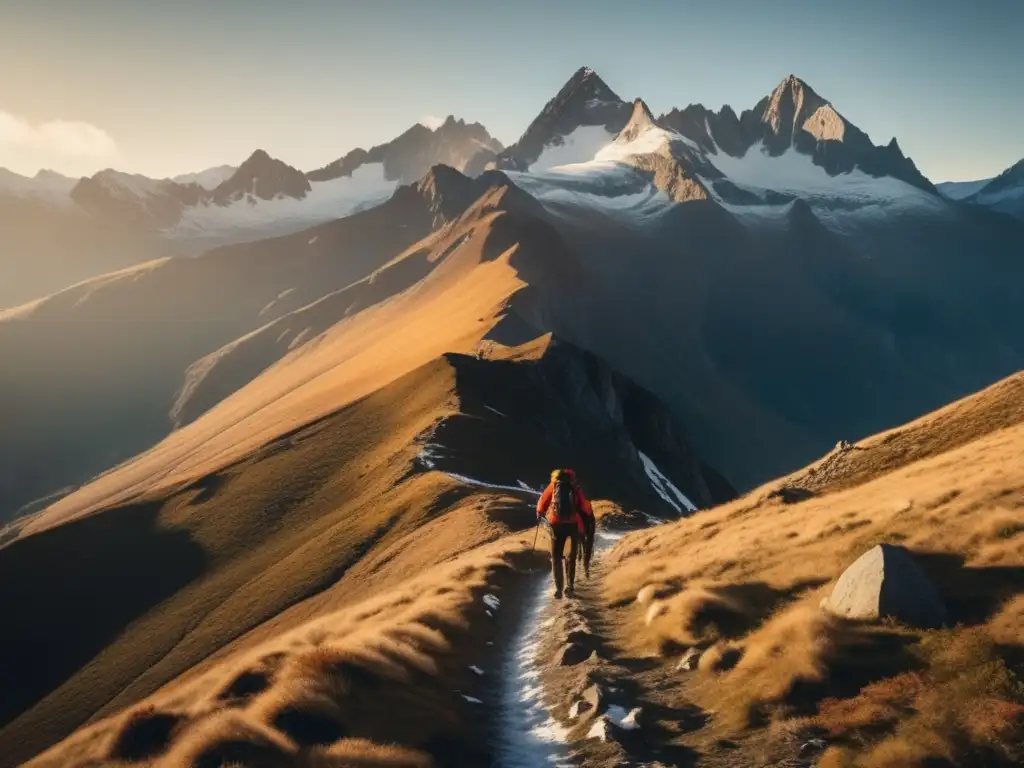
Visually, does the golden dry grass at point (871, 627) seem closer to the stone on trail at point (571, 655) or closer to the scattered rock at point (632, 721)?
the scattered rock at point (632, 721)

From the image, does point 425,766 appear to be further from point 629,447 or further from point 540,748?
point 629,447

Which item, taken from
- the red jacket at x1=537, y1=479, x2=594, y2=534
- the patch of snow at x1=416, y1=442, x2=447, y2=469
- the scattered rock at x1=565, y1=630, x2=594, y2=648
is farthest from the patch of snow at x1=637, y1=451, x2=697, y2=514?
the scattered rock at x1=565, y1=630, x2=594, y2=648

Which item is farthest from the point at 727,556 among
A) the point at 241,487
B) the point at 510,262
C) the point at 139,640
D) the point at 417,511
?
the point at 510,262

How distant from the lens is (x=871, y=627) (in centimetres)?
1348

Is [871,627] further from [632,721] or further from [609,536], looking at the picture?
[609,536]

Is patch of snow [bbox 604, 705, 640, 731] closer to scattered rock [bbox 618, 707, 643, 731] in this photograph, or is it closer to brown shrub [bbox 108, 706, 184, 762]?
scattered rock [bbox 618, 707, 643, 731]

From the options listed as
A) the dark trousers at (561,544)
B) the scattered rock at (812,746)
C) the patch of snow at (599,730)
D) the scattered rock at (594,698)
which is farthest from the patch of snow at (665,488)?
the scattered rock at (812,746)

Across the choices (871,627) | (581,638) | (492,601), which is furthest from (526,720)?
(492,601)

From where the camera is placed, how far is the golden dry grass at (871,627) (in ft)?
34.6

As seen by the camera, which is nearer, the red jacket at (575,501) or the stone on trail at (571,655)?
the stone on trail at (571,655)

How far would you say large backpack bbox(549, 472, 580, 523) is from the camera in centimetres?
2116

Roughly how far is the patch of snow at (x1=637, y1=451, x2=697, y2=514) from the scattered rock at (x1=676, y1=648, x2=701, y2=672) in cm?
8097

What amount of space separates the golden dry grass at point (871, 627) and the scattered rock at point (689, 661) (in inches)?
18.4

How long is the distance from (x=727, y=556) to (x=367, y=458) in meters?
59.4
